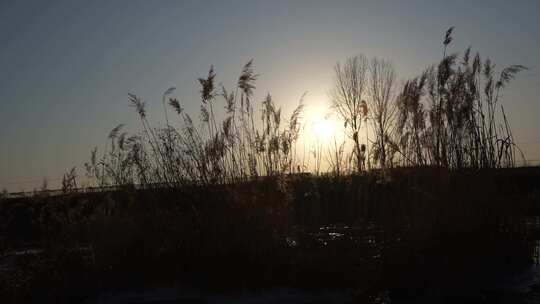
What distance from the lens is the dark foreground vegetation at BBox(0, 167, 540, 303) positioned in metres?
4.95

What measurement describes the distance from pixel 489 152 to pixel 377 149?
1.38m

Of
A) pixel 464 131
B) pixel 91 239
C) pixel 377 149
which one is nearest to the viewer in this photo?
pixel 91 239

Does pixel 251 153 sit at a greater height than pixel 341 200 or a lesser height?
greater

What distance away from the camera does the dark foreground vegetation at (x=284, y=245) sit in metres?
4.95

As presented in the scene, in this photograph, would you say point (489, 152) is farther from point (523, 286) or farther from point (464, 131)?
point (523, 286)

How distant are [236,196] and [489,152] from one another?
2.82m

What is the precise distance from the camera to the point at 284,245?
5312 mm

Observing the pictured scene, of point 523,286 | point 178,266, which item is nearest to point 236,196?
point 178,266

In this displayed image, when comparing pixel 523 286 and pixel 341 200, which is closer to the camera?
pixel 523 286

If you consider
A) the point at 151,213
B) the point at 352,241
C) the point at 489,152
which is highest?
the point at 489,152

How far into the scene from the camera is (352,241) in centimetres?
529

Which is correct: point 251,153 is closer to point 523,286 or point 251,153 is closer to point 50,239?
point 50,239

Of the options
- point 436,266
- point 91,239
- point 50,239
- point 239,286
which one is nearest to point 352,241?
point 436,266

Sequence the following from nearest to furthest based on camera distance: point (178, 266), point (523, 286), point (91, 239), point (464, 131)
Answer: point (523, 286)
point (178, 266)
point (91, 239)
point (464, 131)
